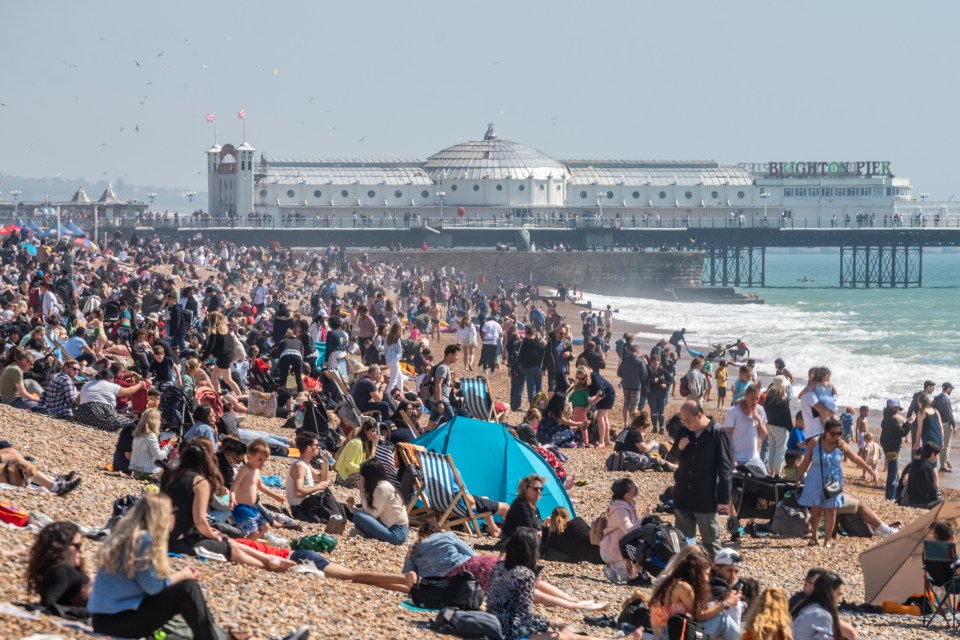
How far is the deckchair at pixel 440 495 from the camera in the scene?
10734 millimetres

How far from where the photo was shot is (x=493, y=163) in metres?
89.3

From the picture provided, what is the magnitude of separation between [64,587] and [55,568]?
10cm

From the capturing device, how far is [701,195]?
8819 centimetres

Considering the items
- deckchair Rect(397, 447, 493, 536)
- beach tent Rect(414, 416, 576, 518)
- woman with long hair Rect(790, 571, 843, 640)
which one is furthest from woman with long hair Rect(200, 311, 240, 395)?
woman with long hair Rect(790, 571, 843, 640)

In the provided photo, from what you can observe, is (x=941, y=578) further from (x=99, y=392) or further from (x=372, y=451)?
(x=99, y=392)

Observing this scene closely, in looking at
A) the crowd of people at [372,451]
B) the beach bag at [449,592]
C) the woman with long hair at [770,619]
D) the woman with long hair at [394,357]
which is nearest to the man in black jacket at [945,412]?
the crowd of people at [372,451]

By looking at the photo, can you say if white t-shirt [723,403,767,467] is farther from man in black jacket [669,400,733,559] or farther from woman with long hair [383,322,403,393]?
woman with long hair [383,322,403,393]

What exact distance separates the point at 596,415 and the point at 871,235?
6962cm

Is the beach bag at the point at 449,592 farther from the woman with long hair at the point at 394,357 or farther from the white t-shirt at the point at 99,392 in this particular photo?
the woman with long hair at the point at 394,357

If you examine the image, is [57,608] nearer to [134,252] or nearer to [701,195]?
[134,252]

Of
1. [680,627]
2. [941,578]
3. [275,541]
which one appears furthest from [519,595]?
[941,578]

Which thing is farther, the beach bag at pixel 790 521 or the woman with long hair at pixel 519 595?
the beach bag at pixel 790 521

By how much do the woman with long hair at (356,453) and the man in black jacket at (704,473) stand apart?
2774mm

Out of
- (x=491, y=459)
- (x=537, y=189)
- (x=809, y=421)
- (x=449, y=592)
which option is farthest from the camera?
(x=537, y=189)
